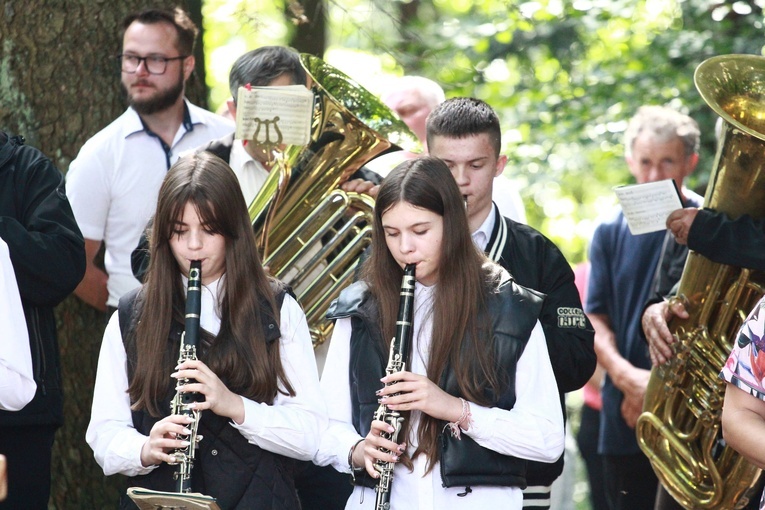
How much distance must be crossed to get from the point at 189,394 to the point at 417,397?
2.06 ft

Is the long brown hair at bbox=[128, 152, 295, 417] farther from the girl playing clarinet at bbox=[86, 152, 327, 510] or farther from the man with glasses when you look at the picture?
the man with glasses

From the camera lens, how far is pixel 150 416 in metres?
3.53

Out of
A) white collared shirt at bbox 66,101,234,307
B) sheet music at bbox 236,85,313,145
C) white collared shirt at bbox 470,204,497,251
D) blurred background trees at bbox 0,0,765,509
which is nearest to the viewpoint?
white collared shirt at bbox 470,204,497,251

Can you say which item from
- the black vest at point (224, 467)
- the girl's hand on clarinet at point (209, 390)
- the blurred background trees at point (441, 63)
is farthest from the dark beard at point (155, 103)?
the girl's hand on clarinet at point (209, 390)

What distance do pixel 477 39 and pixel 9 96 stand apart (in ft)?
20.8

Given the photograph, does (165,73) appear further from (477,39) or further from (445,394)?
(477,39)

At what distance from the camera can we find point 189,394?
3350mm

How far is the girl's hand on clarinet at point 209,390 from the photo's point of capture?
3309 mm

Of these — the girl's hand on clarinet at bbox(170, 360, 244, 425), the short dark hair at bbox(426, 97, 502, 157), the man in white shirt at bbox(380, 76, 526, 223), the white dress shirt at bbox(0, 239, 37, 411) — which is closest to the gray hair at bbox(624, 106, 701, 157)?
the man in white shirt at bbox(380, 76, 526, 223)

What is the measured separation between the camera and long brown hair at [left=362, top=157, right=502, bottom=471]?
11.4 ft

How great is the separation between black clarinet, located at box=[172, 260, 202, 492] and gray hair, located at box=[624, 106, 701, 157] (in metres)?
3.06

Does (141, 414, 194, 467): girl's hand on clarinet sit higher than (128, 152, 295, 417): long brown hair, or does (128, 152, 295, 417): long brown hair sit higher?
(128, 152, 295, 417): long brown hair

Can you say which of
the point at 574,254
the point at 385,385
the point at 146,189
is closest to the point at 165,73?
A: the point at 146,189

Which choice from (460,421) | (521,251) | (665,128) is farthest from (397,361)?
(665,128)
